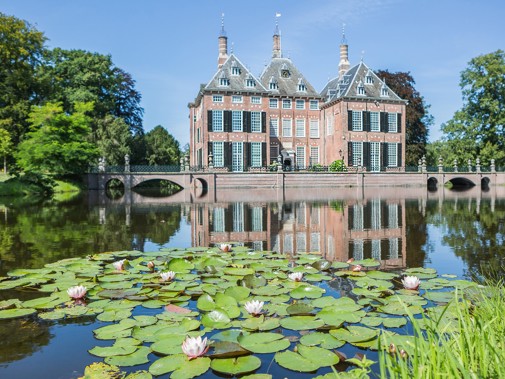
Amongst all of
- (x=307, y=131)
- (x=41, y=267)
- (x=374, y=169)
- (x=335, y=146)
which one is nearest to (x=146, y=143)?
(x=307, y=131)

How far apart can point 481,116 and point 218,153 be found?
28.6 m

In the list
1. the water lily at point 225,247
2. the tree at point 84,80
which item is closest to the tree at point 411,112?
the tree at point 84,80

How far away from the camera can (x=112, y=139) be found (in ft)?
125

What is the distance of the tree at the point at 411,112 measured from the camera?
44219 millimetres

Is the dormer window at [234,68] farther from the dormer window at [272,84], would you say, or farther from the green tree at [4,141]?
the green tree at [4,141]

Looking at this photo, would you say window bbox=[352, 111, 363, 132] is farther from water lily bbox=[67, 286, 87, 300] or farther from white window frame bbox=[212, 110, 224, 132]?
water lily bbox=[67, 286, 87, 300]

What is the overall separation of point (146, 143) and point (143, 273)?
4068cm

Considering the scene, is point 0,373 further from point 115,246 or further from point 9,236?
point 9,236

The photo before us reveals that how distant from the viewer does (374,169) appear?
3944 cm

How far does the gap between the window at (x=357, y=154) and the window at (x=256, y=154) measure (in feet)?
29.3

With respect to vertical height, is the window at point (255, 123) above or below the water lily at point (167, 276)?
→ above

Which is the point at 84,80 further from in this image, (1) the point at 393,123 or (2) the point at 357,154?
(1) the point at 393,123

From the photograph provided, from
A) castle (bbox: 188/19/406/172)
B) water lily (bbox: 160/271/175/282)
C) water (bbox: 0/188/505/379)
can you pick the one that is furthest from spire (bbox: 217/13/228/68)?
water lily (bbox: 160/271/175/282)

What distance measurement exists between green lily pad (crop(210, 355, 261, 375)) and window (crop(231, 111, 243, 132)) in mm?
34319
